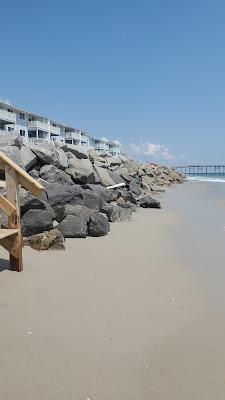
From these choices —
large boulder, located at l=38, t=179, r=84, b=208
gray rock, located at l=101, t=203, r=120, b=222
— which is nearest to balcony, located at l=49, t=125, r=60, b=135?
gray rock, located at l=101, t=203, r=120, b=222

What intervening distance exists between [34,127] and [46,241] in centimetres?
5324

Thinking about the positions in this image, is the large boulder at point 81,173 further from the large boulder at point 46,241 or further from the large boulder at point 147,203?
the large boulder at point 46,241

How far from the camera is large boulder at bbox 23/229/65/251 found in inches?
233

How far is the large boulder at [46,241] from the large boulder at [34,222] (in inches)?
12.9

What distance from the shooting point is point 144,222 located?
987cm

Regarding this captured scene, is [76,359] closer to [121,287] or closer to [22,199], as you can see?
[121,287]

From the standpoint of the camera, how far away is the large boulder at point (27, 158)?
34.6 ft

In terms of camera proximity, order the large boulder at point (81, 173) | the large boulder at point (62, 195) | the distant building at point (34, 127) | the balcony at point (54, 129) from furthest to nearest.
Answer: the balcony at point (54, 129)
the distant building at point (34, 127)
the large boulder at point (81, 173)
the large boulder at point (62, 195)

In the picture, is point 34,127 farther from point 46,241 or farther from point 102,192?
point 46,241

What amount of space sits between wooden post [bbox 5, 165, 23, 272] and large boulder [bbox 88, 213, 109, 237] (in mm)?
2726

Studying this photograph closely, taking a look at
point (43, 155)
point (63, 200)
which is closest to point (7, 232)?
point (63, 200)

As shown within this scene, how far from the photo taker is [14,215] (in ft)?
15.5

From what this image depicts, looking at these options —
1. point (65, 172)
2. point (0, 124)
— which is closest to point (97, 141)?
point (0, 124)

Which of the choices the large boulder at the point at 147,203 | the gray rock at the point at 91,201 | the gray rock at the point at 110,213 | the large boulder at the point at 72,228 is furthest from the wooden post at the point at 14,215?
the large boulder at the point at 147,203
